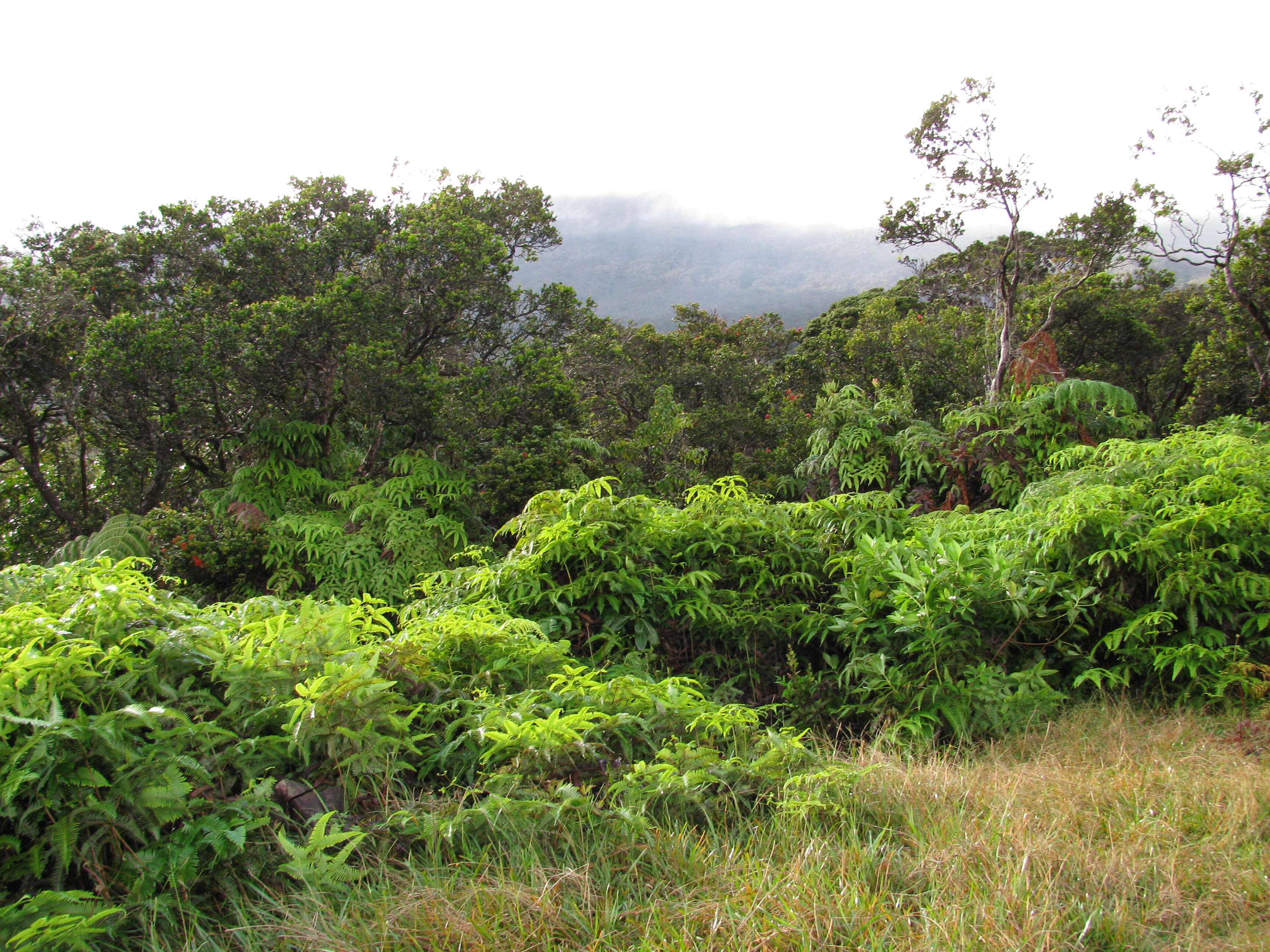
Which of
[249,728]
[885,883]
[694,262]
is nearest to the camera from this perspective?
[885,883]

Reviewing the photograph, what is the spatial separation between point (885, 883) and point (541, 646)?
1574 millimetres

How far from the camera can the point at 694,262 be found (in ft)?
322

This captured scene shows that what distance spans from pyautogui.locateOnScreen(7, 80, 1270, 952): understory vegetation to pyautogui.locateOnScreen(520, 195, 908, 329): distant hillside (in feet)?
227

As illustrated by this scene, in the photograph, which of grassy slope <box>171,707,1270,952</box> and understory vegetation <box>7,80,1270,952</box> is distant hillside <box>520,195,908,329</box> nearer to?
understory vegetation <box>7,80,1270,952</box>

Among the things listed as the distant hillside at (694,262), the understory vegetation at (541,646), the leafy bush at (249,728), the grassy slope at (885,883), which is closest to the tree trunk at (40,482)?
the understory vegetation at (541,646)

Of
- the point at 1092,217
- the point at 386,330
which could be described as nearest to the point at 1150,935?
the point at 386,330

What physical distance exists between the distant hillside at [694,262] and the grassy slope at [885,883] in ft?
249

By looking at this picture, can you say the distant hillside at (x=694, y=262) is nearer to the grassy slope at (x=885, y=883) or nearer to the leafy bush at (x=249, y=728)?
the leafy bush at (x=249, y=728)

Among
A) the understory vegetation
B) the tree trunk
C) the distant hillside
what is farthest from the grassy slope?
the distant hillside

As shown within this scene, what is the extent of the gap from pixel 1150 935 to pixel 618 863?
1.34 m

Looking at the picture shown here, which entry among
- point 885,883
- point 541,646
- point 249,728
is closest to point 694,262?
point 541,646

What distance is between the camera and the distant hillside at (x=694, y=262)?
85875 mm

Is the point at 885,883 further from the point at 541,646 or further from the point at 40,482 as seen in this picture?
the point at 40,482

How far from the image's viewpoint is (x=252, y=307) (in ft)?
26.9
